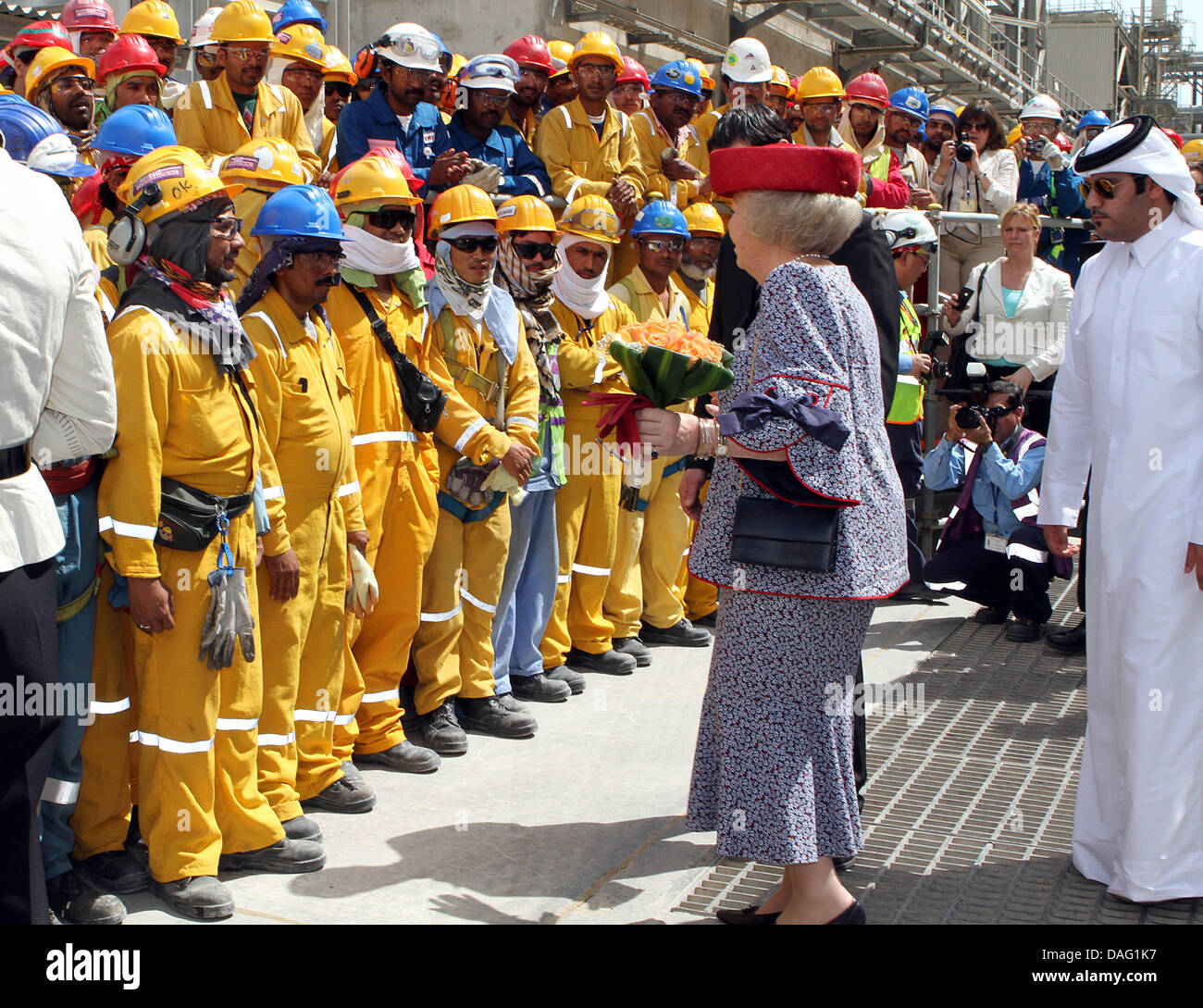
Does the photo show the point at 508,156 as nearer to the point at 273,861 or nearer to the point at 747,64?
the point at 747,64

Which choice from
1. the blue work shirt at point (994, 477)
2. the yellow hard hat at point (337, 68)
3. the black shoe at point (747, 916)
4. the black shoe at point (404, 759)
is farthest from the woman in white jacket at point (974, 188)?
the black shoe at point (747, 916)

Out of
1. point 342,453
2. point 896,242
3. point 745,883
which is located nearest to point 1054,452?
point 745,883

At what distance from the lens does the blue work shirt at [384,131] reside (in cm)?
672

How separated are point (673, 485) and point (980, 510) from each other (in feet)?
6.24

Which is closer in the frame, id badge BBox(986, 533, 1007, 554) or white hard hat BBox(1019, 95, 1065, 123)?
id badge BBox(986, 533, 1007, 554)

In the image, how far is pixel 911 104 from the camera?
10578mm

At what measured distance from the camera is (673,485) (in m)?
7.44

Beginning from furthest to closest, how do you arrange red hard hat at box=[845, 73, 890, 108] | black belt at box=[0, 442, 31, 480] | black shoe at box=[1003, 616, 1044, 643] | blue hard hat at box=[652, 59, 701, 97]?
red hard hat at box=[845, 73, 890, 108], blue hard hat at box=[652, 59, 701, 97], black shoe at box=[1003, 616, 1044, 643], black belt at box=[0, 442, 31, 480]

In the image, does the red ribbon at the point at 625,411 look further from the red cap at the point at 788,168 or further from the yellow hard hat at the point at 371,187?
the yellow hard hat at the point at 371,187

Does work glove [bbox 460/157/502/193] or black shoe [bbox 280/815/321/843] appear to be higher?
work glove [bbox 460/157/502/193]

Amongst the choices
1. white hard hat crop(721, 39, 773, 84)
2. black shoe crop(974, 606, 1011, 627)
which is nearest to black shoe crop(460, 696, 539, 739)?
black shoe crop(974, 606, 1011, 627)

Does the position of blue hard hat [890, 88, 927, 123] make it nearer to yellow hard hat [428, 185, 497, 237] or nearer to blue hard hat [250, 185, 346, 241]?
yellow hard hat [428, 185, 497, 237]

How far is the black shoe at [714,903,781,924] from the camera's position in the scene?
396 cm

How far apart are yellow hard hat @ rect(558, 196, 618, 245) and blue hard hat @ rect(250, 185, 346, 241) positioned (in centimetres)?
201
